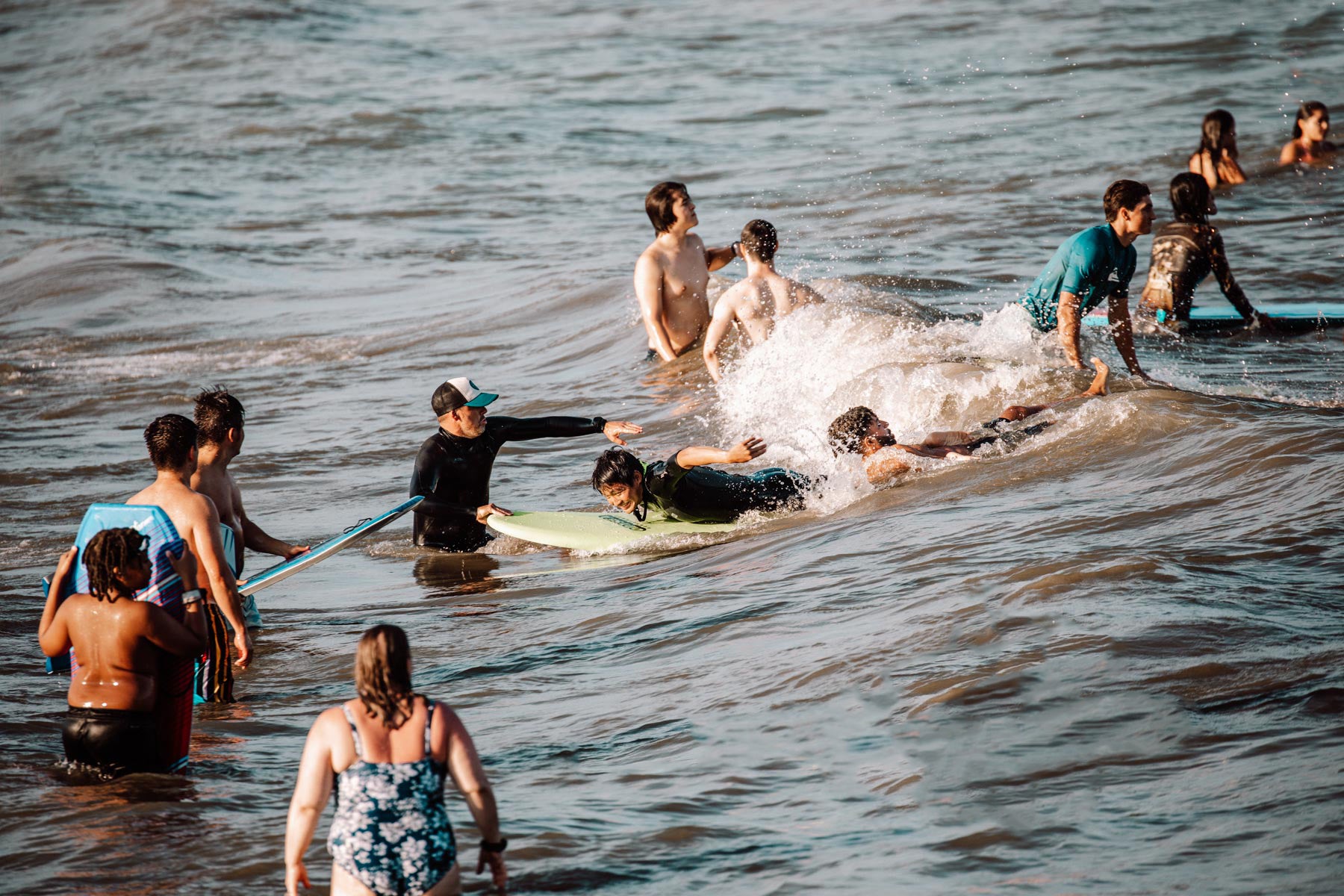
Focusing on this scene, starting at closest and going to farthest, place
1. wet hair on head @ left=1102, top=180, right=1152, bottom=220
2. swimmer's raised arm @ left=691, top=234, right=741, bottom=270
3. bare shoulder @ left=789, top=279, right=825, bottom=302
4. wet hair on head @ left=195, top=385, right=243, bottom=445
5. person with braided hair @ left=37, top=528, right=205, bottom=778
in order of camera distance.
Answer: person with braided hair @ left=37, top=528, right=205, bottom=778, wet hair on head @ left=195, top=385, right=243, bottom=445, wet hair on head @ left=1102, top=180, right=1152, bottom=220, bare shoulder @ left=789, top=279, right=825, bottom=302, swimmer's raised arm @ left=691, top=234, right=741, bottom=270

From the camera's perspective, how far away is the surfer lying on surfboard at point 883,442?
27.0ft

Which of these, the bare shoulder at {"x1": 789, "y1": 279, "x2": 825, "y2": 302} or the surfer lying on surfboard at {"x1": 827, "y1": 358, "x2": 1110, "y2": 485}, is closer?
the surfer lying on surfboard at {"x1": 827, "y1": 358, "x2": 1110, "y2": 485}

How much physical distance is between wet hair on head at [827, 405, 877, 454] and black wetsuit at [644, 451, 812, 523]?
360 millimetres

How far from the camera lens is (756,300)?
34.3 feet

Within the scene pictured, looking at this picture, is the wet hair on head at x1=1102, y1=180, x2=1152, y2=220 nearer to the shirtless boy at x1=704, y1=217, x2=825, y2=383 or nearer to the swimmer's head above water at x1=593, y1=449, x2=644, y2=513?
the shirtless boy at x1=704, y1=217, x2=825, y2=383

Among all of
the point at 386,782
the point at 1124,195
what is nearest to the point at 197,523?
the point at 386,782

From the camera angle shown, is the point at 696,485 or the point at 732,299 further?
the point at 732,299

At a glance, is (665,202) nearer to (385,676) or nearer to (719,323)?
(719,323)

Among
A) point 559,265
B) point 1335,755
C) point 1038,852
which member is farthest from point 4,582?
point 559,265

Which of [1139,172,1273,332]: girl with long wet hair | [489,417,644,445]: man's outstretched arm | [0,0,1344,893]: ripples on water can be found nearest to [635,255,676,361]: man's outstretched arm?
[0,0,1344,893]: ripples on water

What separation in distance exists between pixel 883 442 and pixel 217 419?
3.74 m

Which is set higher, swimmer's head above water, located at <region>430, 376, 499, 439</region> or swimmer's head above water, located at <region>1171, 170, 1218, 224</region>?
swimmer's head above water, located at <region>1171, 170, 1218, 224</region>

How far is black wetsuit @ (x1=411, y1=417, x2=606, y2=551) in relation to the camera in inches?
327

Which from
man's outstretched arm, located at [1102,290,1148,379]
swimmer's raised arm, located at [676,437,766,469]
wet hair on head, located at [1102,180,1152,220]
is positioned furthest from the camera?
man's outstretched arm, located at [1102,290,1148,379]
